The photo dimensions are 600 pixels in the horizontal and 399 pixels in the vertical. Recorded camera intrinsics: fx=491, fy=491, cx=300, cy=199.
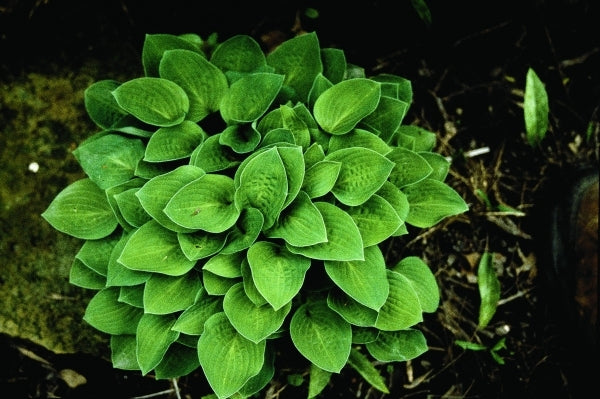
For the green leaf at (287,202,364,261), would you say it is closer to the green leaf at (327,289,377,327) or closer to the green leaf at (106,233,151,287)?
the green leaf at (327,289,377,327)

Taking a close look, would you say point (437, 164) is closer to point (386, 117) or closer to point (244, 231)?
point (386, 117)

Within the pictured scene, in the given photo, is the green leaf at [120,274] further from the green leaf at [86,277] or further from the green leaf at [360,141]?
the green leaf at [360,141]

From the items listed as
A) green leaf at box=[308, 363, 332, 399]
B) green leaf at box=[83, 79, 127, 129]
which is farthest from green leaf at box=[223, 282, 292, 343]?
green leaf at box=[83, 79, 127, 129]

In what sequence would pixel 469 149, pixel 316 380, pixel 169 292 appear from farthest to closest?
pixel 469 149 → pixel 316 380 → pixel 169 292

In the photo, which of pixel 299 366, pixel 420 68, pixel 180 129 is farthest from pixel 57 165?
pixel 420 68

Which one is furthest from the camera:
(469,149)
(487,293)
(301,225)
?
(469,149)

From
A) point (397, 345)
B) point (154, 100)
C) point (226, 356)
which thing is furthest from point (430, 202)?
point (154, 100)

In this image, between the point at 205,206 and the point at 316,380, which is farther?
the point at 316,380
